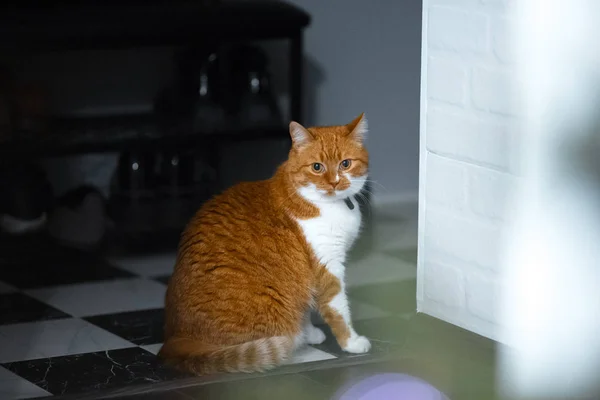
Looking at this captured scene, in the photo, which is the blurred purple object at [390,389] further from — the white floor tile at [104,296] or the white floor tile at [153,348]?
the white floor tile at [104,296]

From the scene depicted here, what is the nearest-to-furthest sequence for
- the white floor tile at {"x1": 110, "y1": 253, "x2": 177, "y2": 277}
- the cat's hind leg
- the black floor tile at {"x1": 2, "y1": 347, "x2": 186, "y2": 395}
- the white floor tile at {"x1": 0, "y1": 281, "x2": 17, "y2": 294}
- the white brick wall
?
1. the white brick wall
2. the black floor tile at {"x1": 2, "y1": 347, "x2": 186, "y2": 395}
3. the cat's hind leg
4. the white floor tile at {"x1": 0, "y1": 281, "x2": 17, "y2": 294}
5. the white floor tile at {"x1": 110, "y1": 253, "x2": 177, "y2": 277}

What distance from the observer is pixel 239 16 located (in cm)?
302

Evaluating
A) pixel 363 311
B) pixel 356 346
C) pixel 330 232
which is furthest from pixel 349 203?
pixel 363 311

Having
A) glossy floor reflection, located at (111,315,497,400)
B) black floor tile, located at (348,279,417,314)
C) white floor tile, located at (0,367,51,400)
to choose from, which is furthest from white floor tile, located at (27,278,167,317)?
glossy floor reflection, located at (111,315,497,400)

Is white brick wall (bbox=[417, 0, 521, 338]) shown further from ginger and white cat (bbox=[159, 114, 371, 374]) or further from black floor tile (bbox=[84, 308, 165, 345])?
black floor tile (bbox=[84, 308, 165, 345])

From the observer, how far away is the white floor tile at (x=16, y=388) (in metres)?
1.96

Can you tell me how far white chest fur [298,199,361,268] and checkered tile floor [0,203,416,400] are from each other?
0.23 meters

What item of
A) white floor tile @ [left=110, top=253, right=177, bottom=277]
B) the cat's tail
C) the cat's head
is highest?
the cat's head

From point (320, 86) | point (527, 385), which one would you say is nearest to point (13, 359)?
point (527, 385)

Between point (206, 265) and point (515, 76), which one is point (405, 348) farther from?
point (515, 76)

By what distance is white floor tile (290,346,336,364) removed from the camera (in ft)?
7.02

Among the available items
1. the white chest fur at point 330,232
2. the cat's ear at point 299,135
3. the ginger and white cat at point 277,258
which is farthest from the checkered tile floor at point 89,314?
the cat's ear at point 299,135

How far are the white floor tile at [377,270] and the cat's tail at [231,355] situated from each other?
28.3 inches

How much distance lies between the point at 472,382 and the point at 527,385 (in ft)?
0.72
